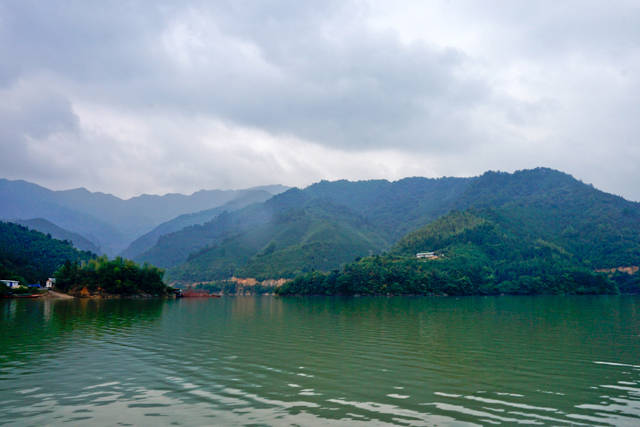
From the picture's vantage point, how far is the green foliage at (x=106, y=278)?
139250 mm

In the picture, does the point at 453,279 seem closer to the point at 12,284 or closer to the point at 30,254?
the point at 12,284

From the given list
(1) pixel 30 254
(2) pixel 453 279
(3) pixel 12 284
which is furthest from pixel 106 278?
(2) pixel 453 279

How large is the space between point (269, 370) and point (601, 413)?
14769mm

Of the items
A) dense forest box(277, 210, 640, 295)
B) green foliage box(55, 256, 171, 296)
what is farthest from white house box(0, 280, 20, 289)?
dense forest box(277, 210, 640, 295)

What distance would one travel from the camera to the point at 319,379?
21.4 metres

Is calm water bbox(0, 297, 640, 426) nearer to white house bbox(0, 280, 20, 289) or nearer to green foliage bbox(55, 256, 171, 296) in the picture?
white house bbox(0, 280, 20, 289)

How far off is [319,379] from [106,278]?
13646 cm

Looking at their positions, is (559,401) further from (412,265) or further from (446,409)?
(412,265)

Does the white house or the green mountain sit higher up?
the green mountain

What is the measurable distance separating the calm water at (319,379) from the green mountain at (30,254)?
424 feet

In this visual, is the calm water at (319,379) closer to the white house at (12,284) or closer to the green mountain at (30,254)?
the white house at (12,284)

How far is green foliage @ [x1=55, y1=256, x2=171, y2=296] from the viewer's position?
457 feet

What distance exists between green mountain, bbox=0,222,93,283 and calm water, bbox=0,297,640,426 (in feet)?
424

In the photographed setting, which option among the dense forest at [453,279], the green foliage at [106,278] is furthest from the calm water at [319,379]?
the dense forest at [453,279]
